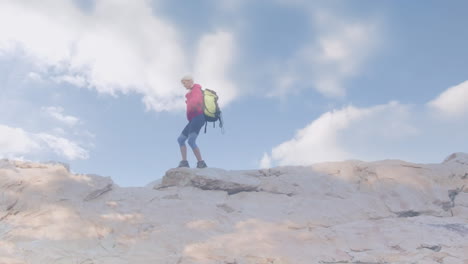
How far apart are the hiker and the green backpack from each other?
15 centimetres

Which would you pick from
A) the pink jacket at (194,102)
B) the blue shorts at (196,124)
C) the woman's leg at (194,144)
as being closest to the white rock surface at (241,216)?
the woman's leg at (194,144)

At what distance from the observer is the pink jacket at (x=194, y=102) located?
390 inches

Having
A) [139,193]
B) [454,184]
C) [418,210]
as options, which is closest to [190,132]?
[139,193]

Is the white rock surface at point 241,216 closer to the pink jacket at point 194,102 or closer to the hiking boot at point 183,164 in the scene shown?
the hiking boot at point 183,164

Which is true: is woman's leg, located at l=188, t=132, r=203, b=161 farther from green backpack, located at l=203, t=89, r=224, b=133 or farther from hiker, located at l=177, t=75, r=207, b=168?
green backpack, located at l=203, t=89, r=224, b=133

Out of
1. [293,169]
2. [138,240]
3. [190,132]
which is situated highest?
[190,132]

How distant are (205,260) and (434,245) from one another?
12.0 ft

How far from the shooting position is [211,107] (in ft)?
33.2

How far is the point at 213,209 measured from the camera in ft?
24.9

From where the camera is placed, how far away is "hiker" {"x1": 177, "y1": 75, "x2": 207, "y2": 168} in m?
9.83

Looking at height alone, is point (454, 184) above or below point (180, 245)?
above

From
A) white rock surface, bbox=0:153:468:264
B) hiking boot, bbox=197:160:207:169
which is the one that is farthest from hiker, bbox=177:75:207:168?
white rock surface, bbox=0:153:468:264

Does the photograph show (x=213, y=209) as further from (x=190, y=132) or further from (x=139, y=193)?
(x=190, y=132)

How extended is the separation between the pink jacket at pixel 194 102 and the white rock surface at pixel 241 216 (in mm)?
1516
